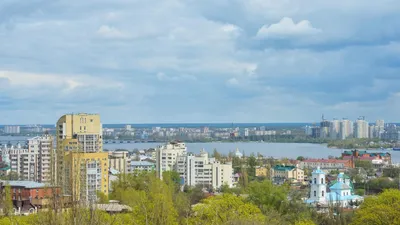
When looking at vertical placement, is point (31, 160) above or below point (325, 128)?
below

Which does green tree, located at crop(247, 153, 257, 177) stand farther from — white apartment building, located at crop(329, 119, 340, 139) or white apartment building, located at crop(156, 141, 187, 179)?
white apartment building, located at crop(329, 119, 340, 139)

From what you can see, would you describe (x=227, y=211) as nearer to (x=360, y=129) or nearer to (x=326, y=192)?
(x=326, y=192)

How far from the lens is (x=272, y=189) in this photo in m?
12.5

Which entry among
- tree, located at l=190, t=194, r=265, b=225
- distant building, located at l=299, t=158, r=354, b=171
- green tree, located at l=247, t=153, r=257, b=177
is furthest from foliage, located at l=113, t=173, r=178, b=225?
distant building, located at l=299, t=158, r=354, b=171

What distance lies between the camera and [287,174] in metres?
26.7

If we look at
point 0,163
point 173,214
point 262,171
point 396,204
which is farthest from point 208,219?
point 0,163

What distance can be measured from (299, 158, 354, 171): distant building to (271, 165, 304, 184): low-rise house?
4036mm

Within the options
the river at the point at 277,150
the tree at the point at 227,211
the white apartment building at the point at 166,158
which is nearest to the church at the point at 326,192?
the tree at the point at 227,211

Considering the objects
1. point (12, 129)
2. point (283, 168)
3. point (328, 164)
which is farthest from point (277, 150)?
point (12, 129)

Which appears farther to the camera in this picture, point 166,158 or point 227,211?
point 166,158

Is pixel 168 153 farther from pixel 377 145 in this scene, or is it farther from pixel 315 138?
pixel 315 138

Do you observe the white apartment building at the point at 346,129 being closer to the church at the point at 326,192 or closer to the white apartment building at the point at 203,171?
the white apartment building at the point at 203,171

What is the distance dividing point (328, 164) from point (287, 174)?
17.9ft

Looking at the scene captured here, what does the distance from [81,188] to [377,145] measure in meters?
59.3
